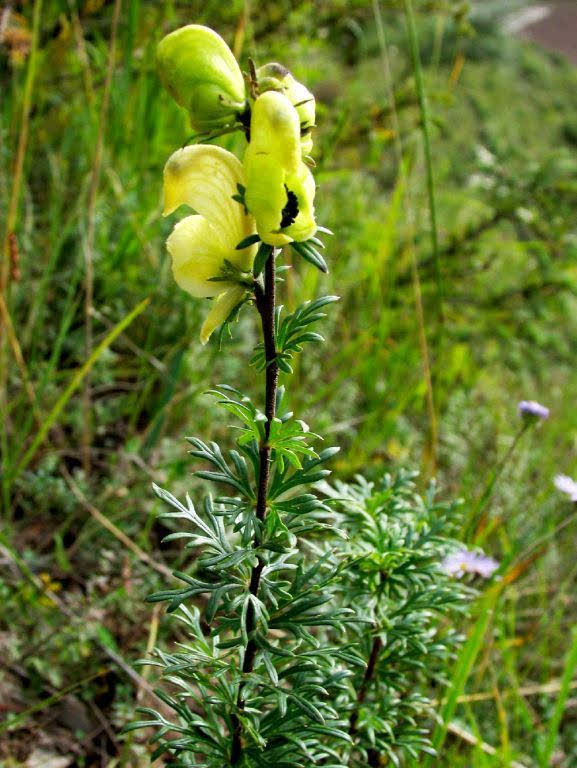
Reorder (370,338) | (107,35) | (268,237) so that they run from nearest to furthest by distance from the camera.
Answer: (268,237) < (370,338) < (107,35)

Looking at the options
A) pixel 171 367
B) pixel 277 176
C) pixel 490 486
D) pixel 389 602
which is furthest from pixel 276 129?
pixel 171 367

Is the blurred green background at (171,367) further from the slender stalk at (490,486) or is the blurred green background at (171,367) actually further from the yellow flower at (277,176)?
the yellow flower at (277,176)

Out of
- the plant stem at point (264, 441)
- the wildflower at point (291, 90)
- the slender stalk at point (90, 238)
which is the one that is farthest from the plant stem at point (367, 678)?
the slender stalk at point (90, 238)

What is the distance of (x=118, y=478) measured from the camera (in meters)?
1.84

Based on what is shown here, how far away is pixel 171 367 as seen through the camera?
1898 mm

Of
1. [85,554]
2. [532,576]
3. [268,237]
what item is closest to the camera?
[268,237]

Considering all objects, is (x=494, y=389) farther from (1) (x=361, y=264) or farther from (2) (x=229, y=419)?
(2) (x=229, y=419)

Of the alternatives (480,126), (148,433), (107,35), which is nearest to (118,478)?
(148,433)

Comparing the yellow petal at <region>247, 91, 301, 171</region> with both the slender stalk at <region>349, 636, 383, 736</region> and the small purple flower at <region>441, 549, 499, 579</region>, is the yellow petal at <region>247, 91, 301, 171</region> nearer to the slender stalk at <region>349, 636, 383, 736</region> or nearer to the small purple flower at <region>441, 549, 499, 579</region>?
the slender stalk at <region>349, 636, 383, 736</region>

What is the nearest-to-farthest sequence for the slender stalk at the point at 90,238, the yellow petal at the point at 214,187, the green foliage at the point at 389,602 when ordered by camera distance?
the yellow petal at the point at 214,187, the green foliage at the point at 389,602, the slender stalk at the point at 90,238

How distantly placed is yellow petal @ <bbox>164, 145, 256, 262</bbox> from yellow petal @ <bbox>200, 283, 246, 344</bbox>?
0.03m

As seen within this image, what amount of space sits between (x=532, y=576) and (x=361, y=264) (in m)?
1.41

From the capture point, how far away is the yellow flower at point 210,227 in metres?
0.82

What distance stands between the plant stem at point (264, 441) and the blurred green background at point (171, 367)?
1.36ft
